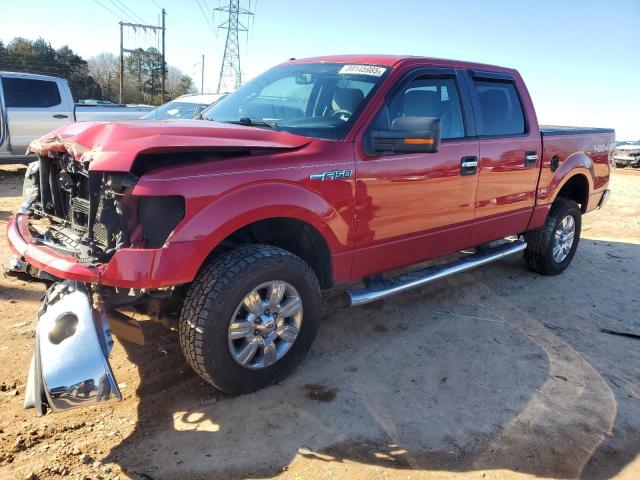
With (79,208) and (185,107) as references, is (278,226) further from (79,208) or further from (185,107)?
(185,107)

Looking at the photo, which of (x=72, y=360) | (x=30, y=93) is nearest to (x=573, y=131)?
(x=72, y=360)

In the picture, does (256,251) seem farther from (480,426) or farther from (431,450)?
(480,426)

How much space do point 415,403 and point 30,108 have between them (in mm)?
10496

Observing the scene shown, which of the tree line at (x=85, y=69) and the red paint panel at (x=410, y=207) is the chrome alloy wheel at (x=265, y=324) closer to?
the red paint panel at (x=410, y=207)

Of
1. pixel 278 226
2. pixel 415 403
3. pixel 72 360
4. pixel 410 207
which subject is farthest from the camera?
pixel 410 207

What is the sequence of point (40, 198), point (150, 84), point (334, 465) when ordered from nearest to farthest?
point (334, 465), point (40, 198), point (150, 84)

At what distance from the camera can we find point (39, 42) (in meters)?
32.2

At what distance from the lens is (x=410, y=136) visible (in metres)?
3.21

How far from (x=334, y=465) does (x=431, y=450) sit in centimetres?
54

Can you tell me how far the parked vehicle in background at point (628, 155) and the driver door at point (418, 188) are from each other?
1924cm

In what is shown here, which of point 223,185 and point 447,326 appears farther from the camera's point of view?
point 447,326

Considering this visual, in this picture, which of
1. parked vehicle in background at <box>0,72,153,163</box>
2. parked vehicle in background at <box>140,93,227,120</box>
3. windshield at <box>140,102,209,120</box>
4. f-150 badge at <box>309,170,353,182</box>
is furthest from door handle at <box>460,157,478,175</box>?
parked vehicle in background at <box>0,72,153,163</box>

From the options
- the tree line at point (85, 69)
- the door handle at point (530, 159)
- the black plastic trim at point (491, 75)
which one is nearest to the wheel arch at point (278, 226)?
the black plastic trim at point (491, 75)

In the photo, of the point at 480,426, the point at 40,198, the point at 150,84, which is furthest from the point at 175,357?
the point at 150,84
